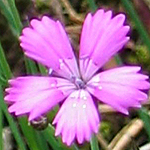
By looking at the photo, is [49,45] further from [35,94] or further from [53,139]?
[53,139]

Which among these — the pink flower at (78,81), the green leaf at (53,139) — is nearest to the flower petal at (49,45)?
the pink flower at (78,81)

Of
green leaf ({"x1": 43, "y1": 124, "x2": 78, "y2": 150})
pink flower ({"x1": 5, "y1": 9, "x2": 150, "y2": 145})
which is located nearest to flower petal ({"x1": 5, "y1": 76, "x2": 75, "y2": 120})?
pink flower ({"x1": 5, "y1": 9, "x2": 150, "y2": 145})

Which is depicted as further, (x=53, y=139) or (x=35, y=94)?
(x=53, y=139)

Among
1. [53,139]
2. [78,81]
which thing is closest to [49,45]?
[78,81]

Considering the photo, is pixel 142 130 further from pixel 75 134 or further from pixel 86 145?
pixel 75 134

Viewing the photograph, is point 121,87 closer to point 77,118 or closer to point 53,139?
point 77,118

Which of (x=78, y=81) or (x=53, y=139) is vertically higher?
(x=78, y=81)
